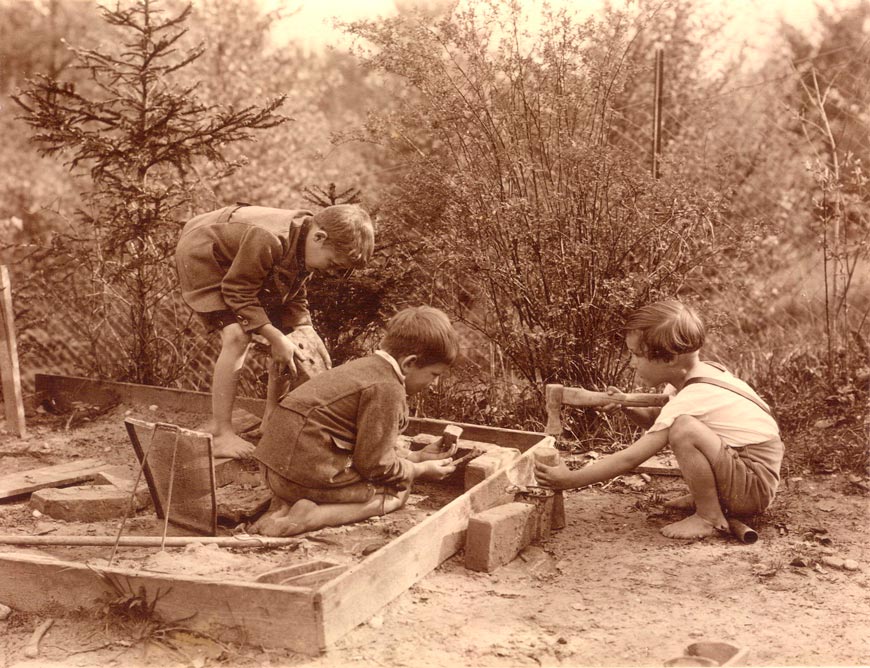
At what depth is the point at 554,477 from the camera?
399cm

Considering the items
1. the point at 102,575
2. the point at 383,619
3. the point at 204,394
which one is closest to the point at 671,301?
the point at 383,619

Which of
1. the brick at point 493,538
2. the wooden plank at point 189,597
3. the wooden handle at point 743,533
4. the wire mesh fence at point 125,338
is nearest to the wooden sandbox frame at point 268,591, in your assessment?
the wooden plank at point 189,597

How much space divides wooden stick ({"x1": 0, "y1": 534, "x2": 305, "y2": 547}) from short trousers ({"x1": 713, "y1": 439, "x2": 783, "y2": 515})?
1.84m

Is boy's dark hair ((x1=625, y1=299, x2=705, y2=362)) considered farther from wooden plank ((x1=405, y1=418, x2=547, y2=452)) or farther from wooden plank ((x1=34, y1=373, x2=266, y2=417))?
wooden plank ((x1=34, y1=373, x2=266, y2=417))

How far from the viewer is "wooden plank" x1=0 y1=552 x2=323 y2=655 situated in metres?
2.87

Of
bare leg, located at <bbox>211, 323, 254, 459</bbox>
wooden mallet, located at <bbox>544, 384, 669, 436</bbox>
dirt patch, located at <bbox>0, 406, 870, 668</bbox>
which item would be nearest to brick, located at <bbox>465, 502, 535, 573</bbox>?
dirt patch, located at <bbox>0, 406, 870, 668</bbox>

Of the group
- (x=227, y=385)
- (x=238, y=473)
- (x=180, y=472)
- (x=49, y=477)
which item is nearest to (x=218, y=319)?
(x=227, y=385)

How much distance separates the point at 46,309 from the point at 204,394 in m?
2.66

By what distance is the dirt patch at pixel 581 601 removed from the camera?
2967mm

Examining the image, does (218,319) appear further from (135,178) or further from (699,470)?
(699,470)

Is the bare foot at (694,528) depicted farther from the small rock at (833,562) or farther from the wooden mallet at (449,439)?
the wooden mallet at (449,439)

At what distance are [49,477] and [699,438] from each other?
3.25m

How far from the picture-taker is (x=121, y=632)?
9.96 feet

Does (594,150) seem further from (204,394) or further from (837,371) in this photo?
(204,394)
